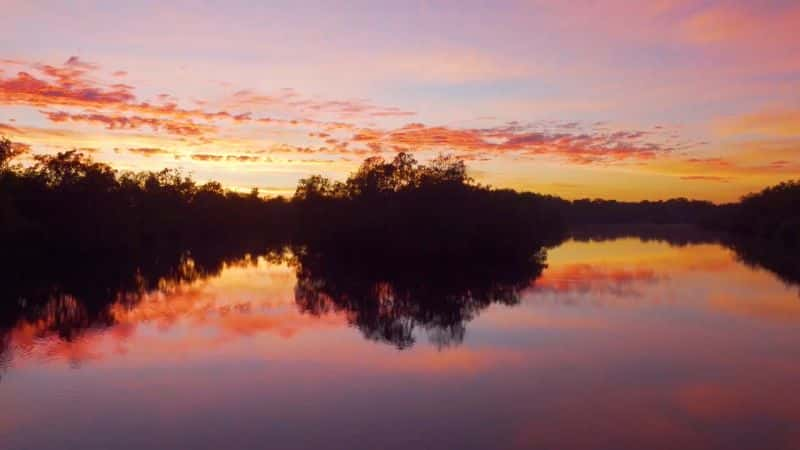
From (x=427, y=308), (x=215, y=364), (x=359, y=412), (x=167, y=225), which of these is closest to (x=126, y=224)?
(x=167, y=225)

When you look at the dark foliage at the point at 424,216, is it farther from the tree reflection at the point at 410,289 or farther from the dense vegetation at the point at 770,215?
the dense vegetation at the point at 770,215

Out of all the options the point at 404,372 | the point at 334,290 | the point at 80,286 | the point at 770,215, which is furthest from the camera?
the point at 770,215

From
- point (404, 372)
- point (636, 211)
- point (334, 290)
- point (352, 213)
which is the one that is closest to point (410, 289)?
point (334, 290)

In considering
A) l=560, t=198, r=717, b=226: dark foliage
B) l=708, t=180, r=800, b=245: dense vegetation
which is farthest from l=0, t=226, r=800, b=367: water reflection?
l=560, t=198, r=717, b=226: dark foliage

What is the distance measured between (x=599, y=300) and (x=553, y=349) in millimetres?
11037

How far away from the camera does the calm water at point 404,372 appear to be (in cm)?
1216

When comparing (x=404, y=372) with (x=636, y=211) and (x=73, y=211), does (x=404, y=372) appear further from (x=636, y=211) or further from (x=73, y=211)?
(x=636, y=211)

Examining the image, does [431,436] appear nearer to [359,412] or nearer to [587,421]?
[359,412]

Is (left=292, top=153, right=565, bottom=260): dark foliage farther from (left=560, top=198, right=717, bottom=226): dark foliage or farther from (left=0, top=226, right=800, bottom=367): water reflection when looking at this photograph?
(left=560, top=198, right=717, bottom=226): dark foliage

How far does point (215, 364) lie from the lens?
697 inches

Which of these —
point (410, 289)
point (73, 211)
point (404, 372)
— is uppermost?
point (73, 211)

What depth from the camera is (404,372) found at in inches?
652

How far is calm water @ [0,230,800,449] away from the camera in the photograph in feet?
39.9

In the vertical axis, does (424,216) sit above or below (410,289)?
above
